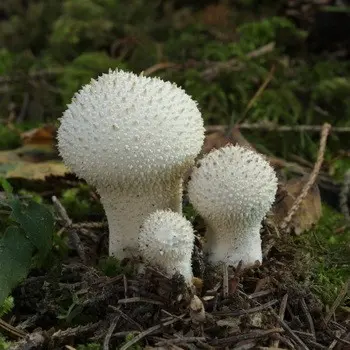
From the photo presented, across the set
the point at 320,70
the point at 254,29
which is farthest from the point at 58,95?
the point at 320,70

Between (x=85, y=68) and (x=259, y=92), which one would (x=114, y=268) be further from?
(x=85, y=68)

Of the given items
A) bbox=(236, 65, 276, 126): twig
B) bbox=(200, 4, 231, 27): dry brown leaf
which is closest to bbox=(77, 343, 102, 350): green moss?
bbox=(236, 65, 276, 126): twig

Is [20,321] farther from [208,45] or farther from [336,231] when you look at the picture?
[208,45]

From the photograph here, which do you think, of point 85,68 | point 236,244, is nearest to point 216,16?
point 85,68

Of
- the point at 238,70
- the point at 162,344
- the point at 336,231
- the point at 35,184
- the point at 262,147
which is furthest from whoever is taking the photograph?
the point at 238,70

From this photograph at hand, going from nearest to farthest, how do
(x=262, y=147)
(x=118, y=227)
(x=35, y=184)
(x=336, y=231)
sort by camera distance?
(x=118, y=227) → (x=336, y=231) → (x=35, y=184) → (x=262, y=147)

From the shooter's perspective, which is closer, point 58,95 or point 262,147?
point 262,147

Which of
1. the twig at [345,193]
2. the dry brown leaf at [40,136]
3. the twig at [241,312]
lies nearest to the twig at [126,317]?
the twig at [241,312]
